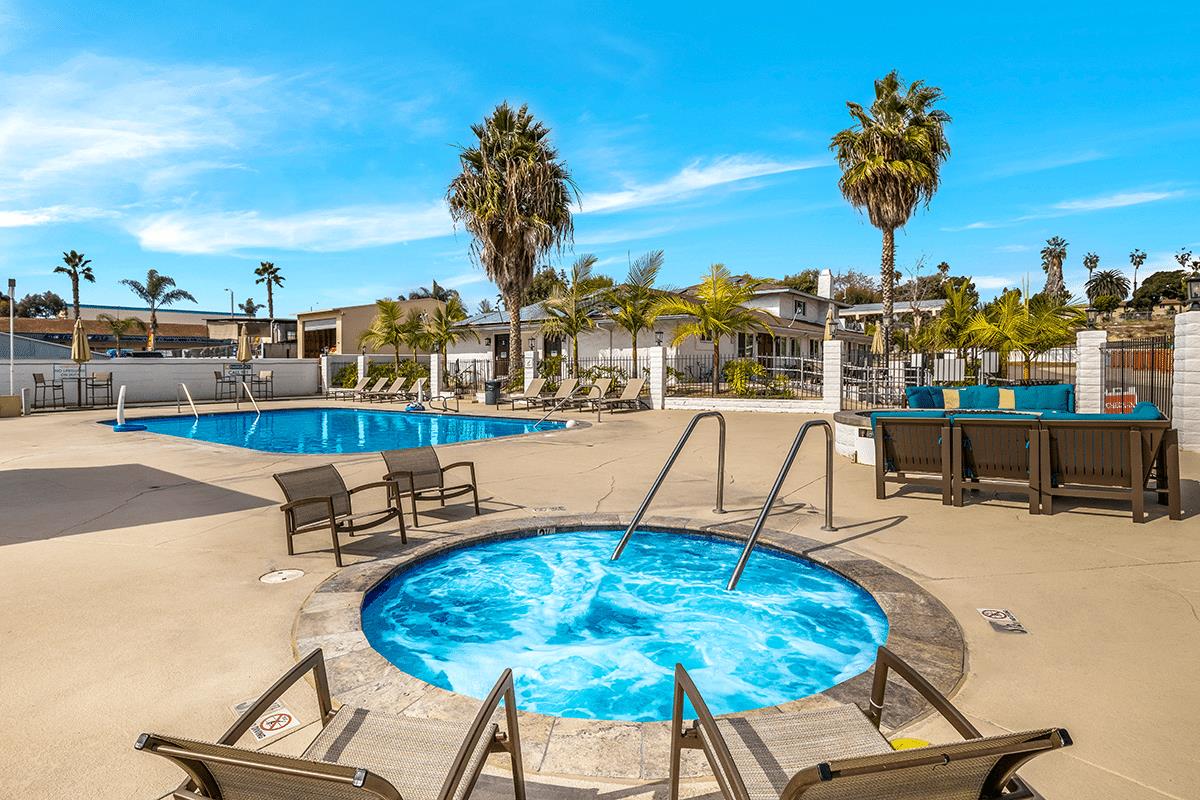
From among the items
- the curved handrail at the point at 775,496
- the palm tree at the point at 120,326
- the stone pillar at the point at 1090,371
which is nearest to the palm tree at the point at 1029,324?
the stone pillar at the point at 1090,371

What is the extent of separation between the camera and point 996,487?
652cm

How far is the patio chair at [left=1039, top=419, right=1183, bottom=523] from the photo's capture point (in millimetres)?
5941

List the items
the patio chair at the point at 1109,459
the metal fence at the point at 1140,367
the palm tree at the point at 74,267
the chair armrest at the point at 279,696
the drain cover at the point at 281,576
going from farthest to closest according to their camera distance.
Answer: the palm tree at the point at 74,267 → the metal fence at the point at 1140,367 → the patio chair at the point at 1109,459 → the drain cover at the point at 281,576 → the chair armrest at the point at 279,696

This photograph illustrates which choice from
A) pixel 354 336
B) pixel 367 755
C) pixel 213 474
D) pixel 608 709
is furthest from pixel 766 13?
pixel 354 336

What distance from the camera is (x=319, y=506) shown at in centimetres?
548

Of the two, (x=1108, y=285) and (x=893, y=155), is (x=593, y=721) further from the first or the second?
(x=1108, y=285)

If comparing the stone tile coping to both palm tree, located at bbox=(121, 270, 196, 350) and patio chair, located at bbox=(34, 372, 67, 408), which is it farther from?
palm tree, located at bbox=(121, 270, 196, 350)

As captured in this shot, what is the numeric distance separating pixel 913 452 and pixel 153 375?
27999 mm

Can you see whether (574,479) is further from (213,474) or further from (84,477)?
(84,477)

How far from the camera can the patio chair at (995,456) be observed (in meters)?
6.40

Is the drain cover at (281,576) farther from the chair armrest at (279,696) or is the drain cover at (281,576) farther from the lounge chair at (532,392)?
the lounge chair at (532,392)

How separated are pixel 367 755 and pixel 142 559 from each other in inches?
175

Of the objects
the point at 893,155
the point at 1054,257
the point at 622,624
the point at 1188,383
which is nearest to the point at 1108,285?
the point at 1054,257

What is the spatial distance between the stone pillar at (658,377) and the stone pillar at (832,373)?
5199 millimetres
